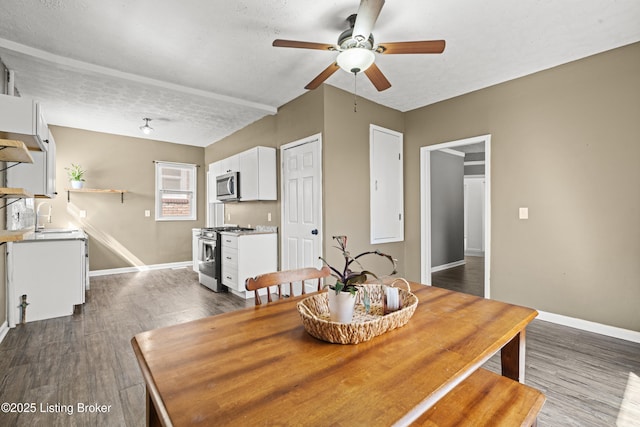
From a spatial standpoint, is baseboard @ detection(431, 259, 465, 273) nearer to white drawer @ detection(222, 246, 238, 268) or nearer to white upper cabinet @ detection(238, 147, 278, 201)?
white upper cabinet @ detection(238, 147, 278, 201)

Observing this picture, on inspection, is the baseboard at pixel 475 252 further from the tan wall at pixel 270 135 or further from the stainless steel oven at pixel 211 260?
the stainless steel oven at pixel 211 260

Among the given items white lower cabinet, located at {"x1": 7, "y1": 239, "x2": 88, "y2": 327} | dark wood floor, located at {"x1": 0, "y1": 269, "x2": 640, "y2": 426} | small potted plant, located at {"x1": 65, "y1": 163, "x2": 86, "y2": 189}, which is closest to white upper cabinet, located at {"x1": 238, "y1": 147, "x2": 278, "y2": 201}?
dark wood floor, located at {"x1": 0, "y1": 269, "x2": 640, "y2": 426}

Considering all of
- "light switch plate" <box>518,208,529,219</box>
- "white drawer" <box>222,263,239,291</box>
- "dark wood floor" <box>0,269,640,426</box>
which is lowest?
"dark wood floor" <box>0,269,640,426</box>

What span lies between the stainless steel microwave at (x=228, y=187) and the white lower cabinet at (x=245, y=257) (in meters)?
0.84

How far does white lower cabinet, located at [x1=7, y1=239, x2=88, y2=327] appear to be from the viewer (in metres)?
3.10

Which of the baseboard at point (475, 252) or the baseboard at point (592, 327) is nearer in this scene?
the baseboard at point (592, 327)

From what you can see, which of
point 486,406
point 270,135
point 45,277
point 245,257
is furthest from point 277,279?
point 270,135

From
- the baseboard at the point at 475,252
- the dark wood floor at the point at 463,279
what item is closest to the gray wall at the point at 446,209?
the dark wood floor at the point at 463,279

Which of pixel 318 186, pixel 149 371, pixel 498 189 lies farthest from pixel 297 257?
pixel 149 371

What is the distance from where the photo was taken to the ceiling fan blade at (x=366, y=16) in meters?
1.74

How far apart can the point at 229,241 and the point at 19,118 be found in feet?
7.96

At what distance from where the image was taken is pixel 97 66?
3.03m

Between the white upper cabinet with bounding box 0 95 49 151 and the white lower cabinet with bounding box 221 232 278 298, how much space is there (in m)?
2.23

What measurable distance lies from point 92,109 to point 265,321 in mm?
4712
